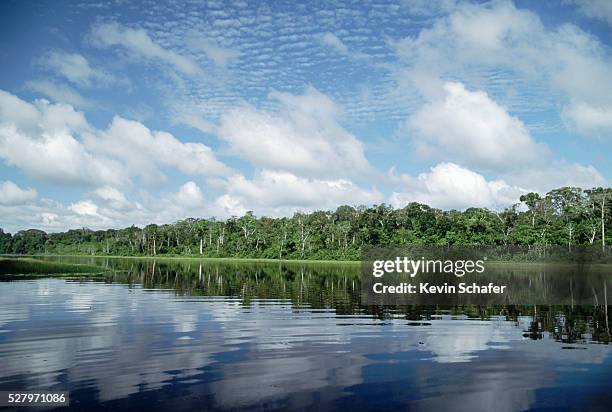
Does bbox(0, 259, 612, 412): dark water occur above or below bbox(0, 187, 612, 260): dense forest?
below

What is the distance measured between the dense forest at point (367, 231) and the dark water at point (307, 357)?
8053 centimetres

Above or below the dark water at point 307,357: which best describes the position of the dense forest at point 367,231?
above

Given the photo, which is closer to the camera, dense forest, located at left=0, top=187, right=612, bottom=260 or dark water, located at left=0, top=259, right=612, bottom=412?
dark water, located at left=0, top=259, right=612, bottom=412

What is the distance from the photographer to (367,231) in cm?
12094

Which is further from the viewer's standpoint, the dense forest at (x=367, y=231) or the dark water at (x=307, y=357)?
the dense forest at (x=367, y=231)

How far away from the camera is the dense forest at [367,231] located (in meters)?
98.2

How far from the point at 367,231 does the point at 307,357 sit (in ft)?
353

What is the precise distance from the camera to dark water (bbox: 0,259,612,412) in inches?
415

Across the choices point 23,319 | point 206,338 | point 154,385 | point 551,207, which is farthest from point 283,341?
point 551,207

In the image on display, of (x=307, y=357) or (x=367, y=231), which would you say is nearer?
(x=307, y=357)

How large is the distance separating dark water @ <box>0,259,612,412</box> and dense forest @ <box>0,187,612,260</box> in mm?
80531

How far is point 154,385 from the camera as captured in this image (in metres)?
11.3

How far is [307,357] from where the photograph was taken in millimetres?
14461

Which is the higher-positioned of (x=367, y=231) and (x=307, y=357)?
(x=367, y=231)
